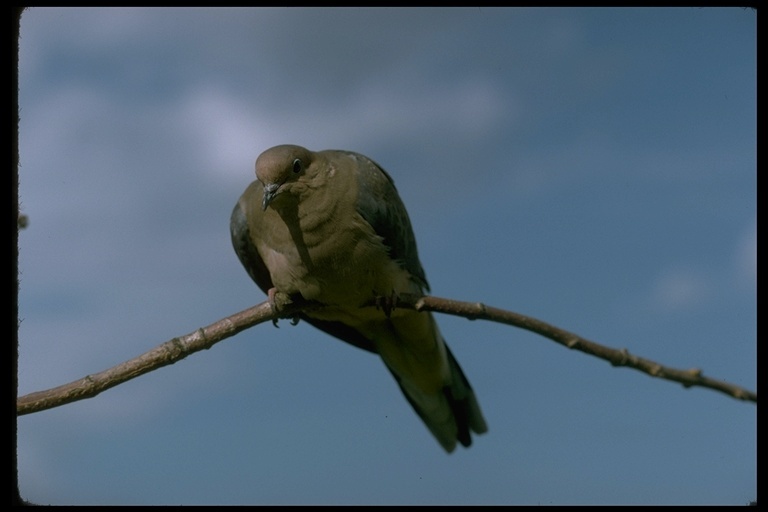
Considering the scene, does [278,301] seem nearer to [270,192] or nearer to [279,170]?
[270,192]

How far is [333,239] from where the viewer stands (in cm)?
430

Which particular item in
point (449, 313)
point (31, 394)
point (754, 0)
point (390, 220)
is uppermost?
point (754, 0)

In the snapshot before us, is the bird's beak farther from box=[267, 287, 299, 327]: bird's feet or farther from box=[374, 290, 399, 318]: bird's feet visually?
box=[374, 290, 399, 318]: bird's feet

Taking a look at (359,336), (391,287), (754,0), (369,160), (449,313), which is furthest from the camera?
(359,336)

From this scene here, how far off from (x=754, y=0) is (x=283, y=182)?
2.49 metres

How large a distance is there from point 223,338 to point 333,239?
98 centimetres

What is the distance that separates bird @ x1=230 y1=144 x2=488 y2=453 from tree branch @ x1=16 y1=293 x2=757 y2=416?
464mm

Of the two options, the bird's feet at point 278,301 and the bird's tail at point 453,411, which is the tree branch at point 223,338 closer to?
the bird's feet at point 278,301

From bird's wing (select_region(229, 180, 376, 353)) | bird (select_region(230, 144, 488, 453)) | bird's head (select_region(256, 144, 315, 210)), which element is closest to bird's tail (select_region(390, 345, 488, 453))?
bird (select_region(230, 144, 488, 453))

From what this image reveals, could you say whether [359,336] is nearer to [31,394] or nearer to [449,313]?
[449,313]

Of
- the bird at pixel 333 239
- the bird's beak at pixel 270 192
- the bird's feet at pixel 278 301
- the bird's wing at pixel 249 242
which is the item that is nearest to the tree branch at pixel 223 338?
the bird's feet at pixel 278 301

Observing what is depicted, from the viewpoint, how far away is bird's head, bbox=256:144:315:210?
13.6ft

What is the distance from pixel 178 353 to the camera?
3473mm
